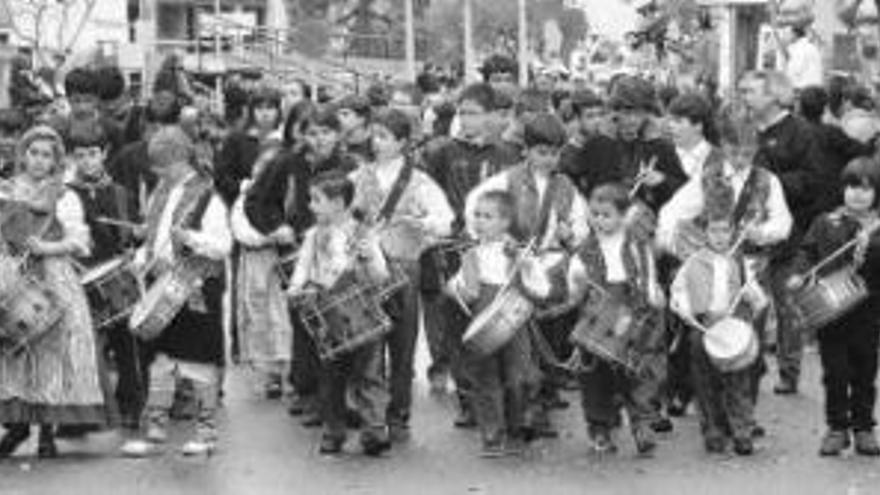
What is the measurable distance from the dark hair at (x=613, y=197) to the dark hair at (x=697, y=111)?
4.36 ft

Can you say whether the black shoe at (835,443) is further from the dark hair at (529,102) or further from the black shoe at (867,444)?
the dark hair at (529,102)

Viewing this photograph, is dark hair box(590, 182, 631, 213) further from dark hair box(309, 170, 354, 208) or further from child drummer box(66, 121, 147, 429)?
child drummer box(66, 121, 147, 429)

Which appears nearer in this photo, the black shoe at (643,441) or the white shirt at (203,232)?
the white shirt at (203,232)

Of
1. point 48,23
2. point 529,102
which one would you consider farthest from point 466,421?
point 48,23

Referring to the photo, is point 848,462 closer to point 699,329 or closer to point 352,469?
point 699,329

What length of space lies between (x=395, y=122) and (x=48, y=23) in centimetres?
4005

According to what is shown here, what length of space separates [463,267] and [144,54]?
96.7ft

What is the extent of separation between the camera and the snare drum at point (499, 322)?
1020 cm

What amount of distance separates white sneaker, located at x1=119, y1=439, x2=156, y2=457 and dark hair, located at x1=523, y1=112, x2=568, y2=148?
2.60 m

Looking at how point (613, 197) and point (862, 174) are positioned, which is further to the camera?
point (613, 197)

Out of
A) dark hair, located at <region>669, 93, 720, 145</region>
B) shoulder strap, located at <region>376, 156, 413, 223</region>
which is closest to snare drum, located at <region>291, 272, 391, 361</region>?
shoulder strap, located at <region>376, 156, 413, 223</region>

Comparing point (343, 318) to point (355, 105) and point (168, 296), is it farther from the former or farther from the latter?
point (355, 105)

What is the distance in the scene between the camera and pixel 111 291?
1071 cm

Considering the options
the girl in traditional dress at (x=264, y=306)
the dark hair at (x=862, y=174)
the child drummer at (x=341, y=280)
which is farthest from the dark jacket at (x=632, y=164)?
the girl in traditional dress at (x=264, y=306)
